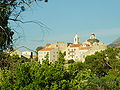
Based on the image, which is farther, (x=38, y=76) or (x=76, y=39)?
(x=76, y=39)

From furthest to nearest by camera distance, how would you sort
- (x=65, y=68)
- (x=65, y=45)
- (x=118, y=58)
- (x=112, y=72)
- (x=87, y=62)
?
(x=65, y=45) → (x=87, y=62) → (x=118, y=58) → (x=112, y=72) → (x=65, y=68)

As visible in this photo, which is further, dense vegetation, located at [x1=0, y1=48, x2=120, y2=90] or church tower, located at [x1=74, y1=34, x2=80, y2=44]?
church tower, located at [x1=74, y1=34, x2=80, y2=44]

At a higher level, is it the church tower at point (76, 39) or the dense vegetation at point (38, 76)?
the church tower at point (76, 39)

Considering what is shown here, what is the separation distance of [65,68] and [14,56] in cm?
131

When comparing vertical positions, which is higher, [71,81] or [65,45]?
[65,45]

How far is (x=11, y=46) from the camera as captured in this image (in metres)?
5.61

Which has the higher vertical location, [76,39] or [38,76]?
[76,39]

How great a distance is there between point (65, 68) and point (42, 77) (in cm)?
75

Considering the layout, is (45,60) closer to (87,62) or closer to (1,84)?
(1,84)

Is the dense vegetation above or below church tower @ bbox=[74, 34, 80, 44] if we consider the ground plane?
below

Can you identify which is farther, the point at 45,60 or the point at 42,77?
the point at 45,60

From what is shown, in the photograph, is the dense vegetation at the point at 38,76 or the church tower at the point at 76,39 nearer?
the dense vegetation at the point at 38,76

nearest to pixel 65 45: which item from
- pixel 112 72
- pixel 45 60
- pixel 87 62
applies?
pixel 87 62

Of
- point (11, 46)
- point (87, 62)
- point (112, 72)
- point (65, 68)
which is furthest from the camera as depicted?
point (87, 62)
